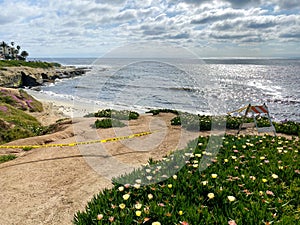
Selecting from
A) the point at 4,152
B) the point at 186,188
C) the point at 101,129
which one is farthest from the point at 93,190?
the point at 101,129

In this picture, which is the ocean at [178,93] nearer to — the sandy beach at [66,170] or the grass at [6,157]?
the sandy beach at [66,170]

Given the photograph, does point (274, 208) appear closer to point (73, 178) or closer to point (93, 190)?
point (93, 190)

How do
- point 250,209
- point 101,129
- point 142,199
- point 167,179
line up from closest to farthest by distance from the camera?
1. point 250,209
2. point 142,199
3. point 167,179
4. point 101,129

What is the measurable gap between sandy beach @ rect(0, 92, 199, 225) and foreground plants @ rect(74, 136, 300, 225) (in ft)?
3.10

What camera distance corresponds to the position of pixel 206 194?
4.58 m

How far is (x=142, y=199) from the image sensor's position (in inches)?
177

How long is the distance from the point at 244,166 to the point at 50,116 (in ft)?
63.4

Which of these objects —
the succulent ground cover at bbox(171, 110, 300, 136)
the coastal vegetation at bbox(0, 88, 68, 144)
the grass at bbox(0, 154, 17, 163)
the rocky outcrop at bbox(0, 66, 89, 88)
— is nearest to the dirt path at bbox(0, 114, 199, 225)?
the grass at bbox(0, 154, 17, 163)

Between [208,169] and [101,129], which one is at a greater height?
[208,169]

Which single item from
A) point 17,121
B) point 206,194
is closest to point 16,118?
point 17,121

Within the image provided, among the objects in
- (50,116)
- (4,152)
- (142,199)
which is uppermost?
(142,199)

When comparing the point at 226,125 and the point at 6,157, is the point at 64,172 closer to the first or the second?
the point at 6,157

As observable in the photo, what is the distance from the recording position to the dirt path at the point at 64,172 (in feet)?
16.6

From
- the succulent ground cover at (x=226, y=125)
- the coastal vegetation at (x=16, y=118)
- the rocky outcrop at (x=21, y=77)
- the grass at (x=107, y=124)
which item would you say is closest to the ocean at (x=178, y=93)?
the succulent ground cover at (x=226, y=125)
